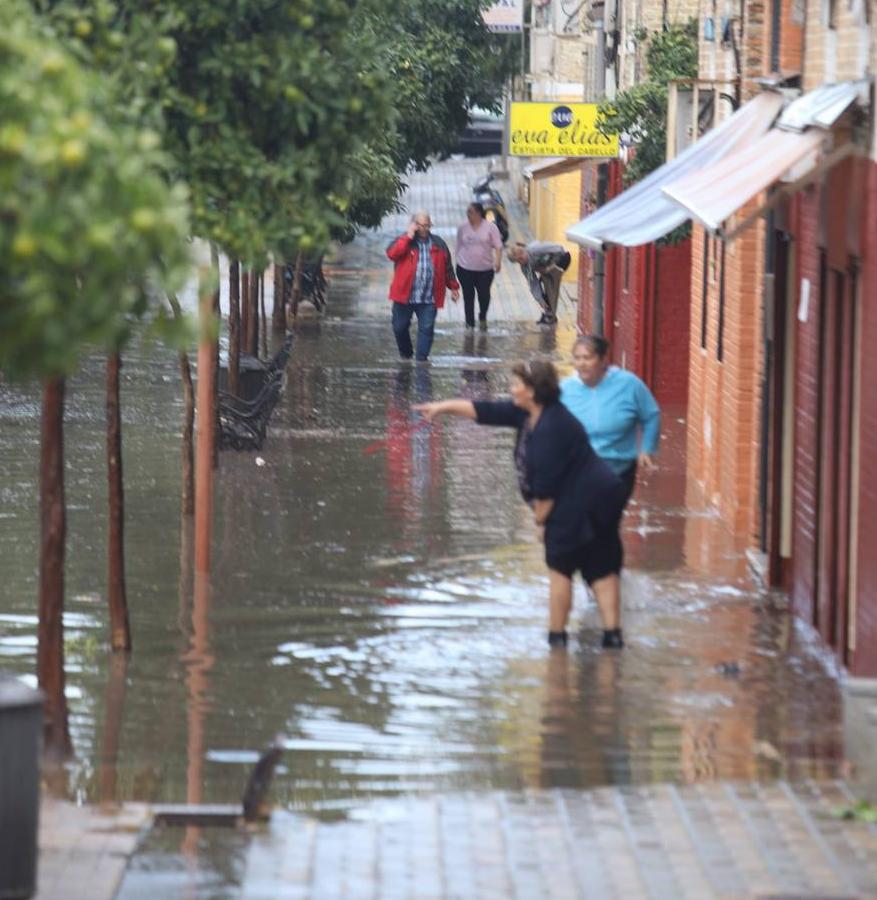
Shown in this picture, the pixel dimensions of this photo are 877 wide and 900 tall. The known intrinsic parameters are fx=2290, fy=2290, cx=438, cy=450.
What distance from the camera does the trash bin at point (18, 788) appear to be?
693cm

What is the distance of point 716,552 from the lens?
47.8 ft

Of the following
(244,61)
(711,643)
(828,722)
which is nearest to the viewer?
(244,61)

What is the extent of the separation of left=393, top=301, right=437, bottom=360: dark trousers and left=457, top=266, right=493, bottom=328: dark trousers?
150 inches

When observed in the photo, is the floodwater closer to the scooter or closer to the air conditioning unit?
the scooter

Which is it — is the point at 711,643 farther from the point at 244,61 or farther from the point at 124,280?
the point at 124,280

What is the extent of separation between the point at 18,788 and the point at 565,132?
722 inches

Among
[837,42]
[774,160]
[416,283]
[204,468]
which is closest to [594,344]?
[774,160]

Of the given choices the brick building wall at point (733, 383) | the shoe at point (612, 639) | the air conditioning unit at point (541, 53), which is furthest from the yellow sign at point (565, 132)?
the air conditioning unit at point (541, 53)

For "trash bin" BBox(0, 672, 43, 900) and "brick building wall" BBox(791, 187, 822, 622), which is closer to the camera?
"trash bin" BBox(0, 672, 43, 900)

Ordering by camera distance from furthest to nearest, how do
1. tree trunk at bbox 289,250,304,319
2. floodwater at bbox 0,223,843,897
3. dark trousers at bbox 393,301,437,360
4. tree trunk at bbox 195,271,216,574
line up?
tree trunk at bbox 289,250,304,319 → dark trousers at bbox 393,301,437,360 → tree trunk at bbox 195,271,216,574 → floodwater at bbox 0,223,843,897

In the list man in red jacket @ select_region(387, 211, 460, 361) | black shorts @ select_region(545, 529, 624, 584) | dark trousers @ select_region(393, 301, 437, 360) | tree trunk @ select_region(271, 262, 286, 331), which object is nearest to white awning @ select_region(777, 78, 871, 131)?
black shorts @ select_region(545, 529, 624, 584)

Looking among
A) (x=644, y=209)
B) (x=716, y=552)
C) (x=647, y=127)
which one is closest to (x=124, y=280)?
(x=644, y=209)

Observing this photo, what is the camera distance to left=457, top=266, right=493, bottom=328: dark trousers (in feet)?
98.0

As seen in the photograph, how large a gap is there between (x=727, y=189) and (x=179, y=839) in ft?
14.8
